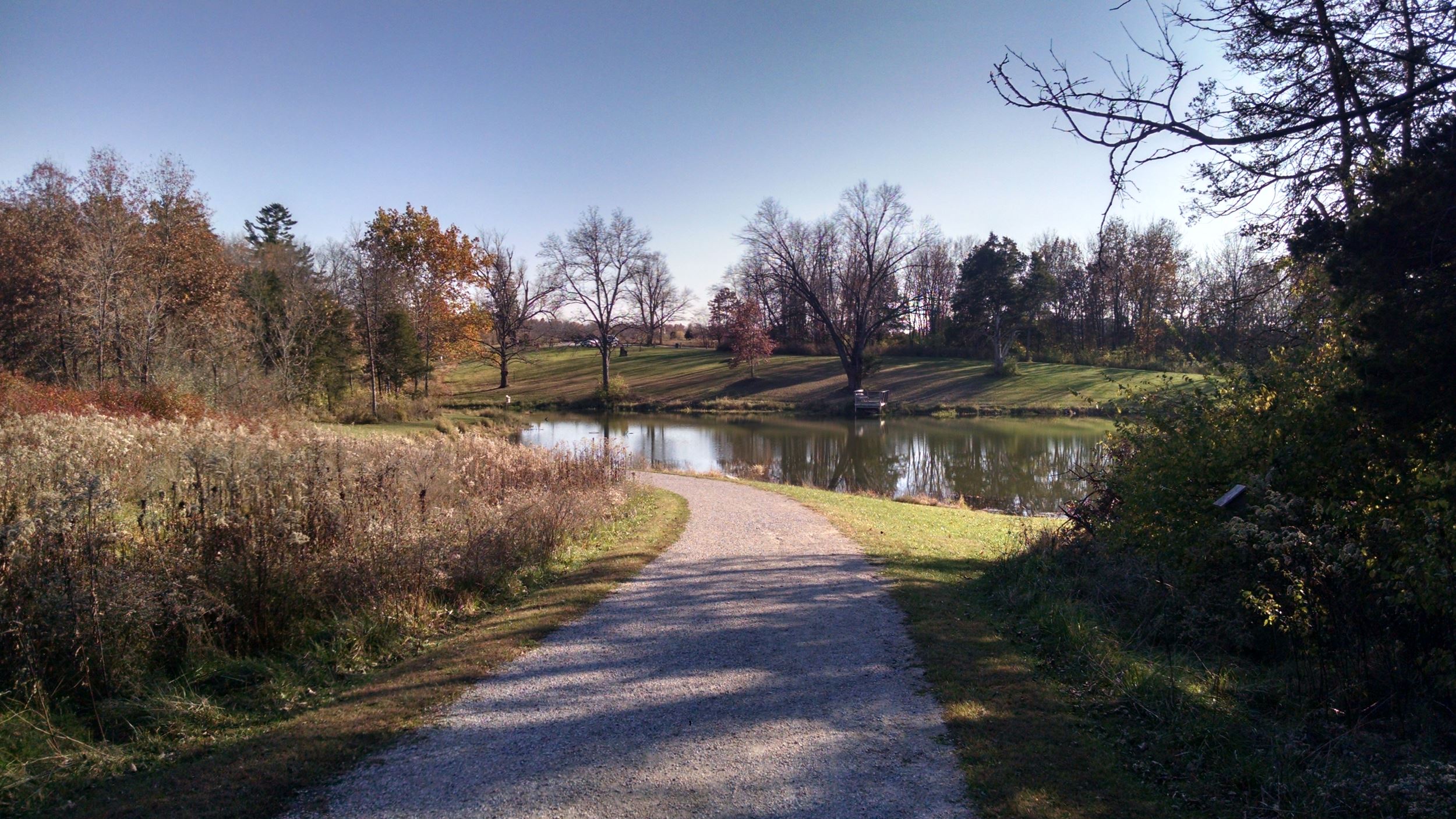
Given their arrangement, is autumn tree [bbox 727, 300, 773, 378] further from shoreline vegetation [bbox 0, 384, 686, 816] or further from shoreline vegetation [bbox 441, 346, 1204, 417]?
shoreline vegetation [bbox 0, 384, 686, 816]

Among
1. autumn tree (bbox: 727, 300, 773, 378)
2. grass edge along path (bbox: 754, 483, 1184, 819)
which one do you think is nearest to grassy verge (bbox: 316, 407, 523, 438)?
grass edge along path (bbox: 754, 483, 1184, 819)

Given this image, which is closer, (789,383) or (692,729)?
(692,729)

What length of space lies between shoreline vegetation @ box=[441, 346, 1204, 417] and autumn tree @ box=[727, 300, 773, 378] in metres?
1.22

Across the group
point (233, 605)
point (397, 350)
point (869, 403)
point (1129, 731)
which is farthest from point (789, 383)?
point (1129, 731)

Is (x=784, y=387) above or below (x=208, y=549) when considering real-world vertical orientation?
A: below

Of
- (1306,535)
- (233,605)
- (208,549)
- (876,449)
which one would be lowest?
(876,449)

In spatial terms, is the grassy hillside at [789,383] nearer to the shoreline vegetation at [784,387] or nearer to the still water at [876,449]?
the shoreline vegetation at [784,387]

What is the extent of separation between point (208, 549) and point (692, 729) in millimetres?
4564

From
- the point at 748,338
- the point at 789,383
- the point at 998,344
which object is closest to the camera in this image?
the point at 789,383

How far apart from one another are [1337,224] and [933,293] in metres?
76.7

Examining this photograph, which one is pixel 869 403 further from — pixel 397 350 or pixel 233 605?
pixel 233 605

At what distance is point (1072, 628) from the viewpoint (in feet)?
20.8

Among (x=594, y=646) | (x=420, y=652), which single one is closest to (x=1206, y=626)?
(x=594, y=646)

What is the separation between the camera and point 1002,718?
4965 mm
